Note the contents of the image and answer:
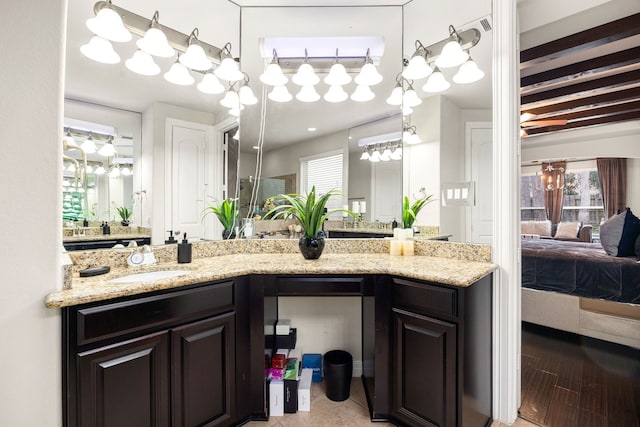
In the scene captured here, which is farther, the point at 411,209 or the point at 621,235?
the point at 621,235

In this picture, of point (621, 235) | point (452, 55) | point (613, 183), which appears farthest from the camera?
point (613, 183)

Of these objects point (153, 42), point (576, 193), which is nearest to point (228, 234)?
point (153, 42)

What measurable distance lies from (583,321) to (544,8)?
2.74 m

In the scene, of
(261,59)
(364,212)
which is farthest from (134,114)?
(364,212)

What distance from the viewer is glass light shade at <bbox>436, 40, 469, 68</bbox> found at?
1848 mm

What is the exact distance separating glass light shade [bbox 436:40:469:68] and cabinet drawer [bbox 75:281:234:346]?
203cm

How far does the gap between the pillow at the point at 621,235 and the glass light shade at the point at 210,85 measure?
4.00 m

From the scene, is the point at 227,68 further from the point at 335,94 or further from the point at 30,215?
the point at 30,215

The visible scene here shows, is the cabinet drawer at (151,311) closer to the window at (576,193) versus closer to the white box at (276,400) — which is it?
the white box at (276,400)

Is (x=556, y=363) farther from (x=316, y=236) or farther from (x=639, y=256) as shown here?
(x=316, y=236)

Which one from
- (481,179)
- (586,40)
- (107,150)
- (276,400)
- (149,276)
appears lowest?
(276,400)

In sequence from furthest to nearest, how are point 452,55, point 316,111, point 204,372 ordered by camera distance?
point 316,111, point 452,55, point 204,372

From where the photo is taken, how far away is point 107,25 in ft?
5.06

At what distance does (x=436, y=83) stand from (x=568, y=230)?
15.5ft
